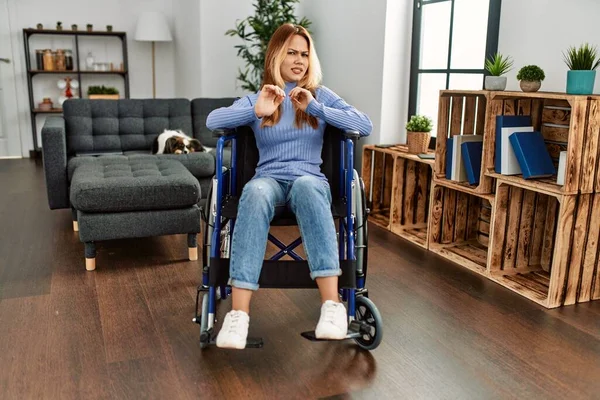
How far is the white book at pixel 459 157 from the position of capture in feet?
9.54

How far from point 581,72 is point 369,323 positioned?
135cm

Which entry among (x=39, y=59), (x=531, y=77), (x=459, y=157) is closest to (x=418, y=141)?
(x=459, y=157)

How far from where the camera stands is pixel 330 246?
6.17 feet

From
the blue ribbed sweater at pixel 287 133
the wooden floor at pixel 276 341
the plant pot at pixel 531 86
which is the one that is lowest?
the wooden floor at pixel 276 341

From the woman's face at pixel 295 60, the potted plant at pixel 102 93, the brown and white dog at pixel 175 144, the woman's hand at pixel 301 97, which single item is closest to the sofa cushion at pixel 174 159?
the brown and white dog at pixel 175 144

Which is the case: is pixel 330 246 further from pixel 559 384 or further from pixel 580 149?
pixel 580 149

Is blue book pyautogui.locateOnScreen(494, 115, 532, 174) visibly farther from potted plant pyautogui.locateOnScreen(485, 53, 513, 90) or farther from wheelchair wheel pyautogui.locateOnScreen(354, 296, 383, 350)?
wheelchair wheel pyautogui.locateOnScreen(354, 296, 383, 350)

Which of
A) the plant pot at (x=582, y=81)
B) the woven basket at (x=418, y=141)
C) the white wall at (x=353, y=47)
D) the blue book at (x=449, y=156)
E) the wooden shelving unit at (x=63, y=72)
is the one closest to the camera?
the plant pot at (x=582, y=81)

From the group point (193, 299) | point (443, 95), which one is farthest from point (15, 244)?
point (443, 95)

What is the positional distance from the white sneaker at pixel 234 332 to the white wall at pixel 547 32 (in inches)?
73.5

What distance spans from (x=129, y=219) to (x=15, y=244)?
0.85m

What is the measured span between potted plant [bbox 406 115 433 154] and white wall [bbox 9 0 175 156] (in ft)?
13.2

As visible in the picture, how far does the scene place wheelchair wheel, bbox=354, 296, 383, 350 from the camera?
1954mm

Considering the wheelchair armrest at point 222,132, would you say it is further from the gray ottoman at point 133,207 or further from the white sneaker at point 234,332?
the gray ottoman at point 133,207
